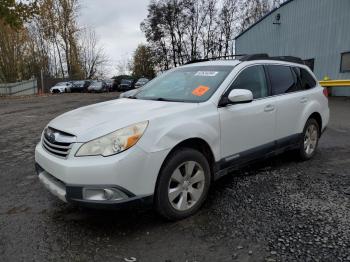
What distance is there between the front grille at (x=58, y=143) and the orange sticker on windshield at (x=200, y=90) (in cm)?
157

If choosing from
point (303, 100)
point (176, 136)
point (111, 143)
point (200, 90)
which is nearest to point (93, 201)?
point (111, 143)

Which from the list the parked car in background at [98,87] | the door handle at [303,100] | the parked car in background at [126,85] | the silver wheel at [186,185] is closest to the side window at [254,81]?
the door handle at [303,100]

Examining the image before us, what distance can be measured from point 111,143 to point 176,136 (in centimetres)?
65

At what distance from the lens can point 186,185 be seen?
340cm

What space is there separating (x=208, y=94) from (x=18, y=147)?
193 inches

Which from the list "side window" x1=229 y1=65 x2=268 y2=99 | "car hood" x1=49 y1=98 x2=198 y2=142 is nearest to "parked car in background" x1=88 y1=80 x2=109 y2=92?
"side window" x1=229 y1=65 x2=268 y2=99

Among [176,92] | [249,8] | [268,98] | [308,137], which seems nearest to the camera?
[176,92]

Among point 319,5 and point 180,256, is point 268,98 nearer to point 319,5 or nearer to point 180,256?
point 180,256

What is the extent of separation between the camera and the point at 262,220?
3.34m

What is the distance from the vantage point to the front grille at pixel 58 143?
3.06 metres

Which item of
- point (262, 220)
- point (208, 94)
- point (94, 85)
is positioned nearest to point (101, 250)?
point (262, 220)

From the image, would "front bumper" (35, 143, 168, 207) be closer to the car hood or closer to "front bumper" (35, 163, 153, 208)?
"front bumper" (35, 163, 153, 208)

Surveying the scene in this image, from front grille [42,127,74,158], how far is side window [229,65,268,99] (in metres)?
2.09

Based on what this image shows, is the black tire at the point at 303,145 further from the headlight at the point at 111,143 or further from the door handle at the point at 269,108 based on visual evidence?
the headlight at the point at 111,143
